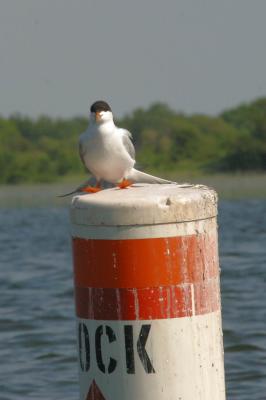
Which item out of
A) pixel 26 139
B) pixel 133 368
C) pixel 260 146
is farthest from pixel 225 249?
pixel 26 139

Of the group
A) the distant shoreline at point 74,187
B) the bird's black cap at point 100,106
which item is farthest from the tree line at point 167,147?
the bird's black cap at point 100,106

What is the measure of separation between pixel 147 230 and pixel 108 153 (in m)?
1.78

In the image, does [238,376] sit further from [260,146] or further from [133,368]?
[260,146]

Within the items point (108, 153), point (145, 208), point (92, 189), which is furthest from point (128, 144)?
point (145, 208)

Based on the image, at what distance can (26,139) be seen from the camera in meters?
46.3

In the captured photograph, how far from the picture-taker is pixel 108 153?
566 cm

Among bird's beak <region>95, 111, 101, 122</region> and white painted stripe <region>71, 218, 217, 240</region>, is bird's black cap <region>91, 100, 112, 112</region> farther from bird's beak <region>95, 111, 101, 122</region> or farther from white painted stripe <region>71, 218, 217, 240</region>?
white painted stripe <region>71, 218, 217, 240</region>

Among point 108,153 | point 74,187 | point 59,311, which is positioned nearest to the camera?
point 108,153

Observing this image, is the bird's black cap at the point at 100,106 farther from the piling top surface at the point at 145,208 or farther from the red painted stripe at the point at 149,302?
the red painted stripe at the point at 149,302

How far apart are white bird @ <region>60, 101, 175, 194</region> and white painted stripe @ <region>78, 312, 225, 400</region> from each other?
134 cm

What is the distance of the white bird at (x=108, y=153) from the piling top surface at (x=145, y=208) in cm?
118

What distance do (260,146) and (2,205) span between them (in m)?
9.28

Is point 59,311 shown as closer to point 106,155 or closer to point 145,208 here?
point 106,155

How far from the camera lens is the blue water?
9172 mm
